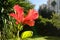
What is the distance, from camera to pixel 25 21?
253cm

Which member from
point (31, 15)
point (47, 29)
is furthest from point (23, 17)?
point (47, 29)

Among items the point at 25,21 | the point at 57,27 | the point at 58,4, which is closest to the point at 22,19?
the point at 25,21

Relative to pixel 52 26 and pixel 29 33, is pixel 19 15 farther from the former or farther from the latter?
pixel 52 26

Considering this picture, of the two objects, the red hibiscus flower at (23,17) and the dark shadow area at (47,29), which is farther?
the dark shadow area at (47,29)

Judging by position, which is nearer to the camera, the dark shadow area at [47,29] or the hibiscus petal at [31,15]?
the hibiscus petal at [31,15]

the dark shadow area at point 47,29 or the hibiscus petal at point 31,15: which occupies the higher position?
the hibiscus petal at point 31,15

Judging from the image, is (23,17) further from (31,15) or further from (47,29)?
(47,29)

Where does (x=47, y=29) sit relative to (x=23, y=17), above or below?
below

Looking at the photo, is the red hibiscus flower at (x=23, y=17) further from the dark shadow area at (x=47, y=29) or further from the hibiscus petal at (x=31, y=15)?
the dark shadow area at (x=47, y=29)

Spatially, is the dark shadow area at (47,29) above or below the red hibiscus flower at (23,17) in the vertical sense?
below

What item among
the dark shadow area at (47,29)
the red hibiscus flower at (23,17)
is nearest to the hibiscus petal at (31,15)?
the red hibiscus flower at (23,17)

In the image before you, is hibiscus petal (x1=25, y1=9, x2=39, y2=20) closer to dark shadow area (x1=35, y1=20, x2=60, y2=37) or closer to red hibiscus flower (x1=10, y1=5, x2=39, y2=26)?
red hibiscus flower (x1=10, y1=5, x2=39, y2=26)

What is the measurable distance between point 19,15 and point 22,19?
5cm

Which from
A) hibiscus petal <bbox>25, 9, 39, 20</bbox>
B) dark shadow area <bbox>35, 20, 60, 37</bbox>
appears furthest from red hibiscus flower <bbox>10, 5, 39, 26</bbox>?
dark shadow area <bbox>35, 20, 60, 37</bbox>
